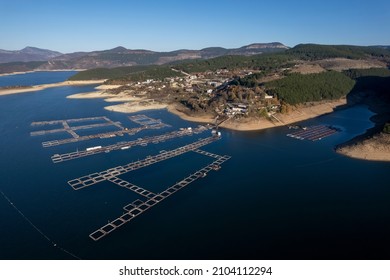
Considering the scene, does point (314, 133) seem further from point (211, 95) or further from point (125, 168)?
point (211, 95)

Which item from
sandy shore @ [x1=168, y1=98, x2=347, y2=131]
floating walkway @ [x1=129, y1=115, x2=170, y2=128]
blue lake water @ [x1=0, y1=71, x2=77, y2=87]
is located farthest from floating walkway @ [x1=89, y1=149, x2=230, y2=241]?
blue lake water @ [x1=0, y1=71, x2=77, y2=87]

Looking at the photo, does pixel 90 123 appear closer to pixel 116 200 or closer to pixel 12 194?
pixel 12 194

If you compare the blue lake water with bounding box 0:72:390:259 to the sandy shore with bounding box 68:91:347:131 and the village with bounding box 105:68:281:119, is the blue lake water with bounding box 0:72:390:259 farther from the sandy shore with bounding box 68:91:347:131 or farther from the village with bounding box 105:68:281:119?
the village with bounding box 105:68:281:119

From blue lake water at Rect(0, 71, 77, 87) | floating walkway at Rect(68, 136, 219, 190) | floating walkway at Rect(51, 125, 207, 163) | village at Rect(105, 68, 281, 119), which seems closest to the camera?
floating walkway at Rect(68, 136, 219, 190)

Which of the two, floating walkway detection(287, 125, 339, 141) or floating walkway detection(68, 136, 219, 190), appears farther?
floating walkway detection(287, 125, 339, 141)

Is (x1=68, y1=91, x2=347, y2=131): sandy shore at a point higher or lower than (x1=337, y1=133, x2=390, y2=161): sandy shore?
higher

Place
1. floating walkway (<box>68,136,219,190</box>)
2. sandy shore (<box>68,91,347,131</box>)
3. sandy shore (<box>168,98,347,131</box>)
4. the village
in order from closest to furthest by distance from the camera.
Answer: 1. floating walkway (<box>68,136,219,190</box>)
2. sandy shore (<box>168,98,347,131</box>)
3. sandy shore (<box>68,91,347,131</box>)
4. the village

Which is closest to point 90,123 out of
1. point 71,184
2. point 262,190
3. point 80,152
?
point 80,152

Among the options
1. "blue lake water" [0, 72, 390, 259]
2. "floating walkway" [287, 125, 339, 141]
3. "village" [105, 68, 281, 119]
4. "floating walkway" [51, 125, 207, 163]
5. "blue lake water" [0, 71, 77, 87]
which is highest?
"blue lake water" [0, 71, 77, 87]
